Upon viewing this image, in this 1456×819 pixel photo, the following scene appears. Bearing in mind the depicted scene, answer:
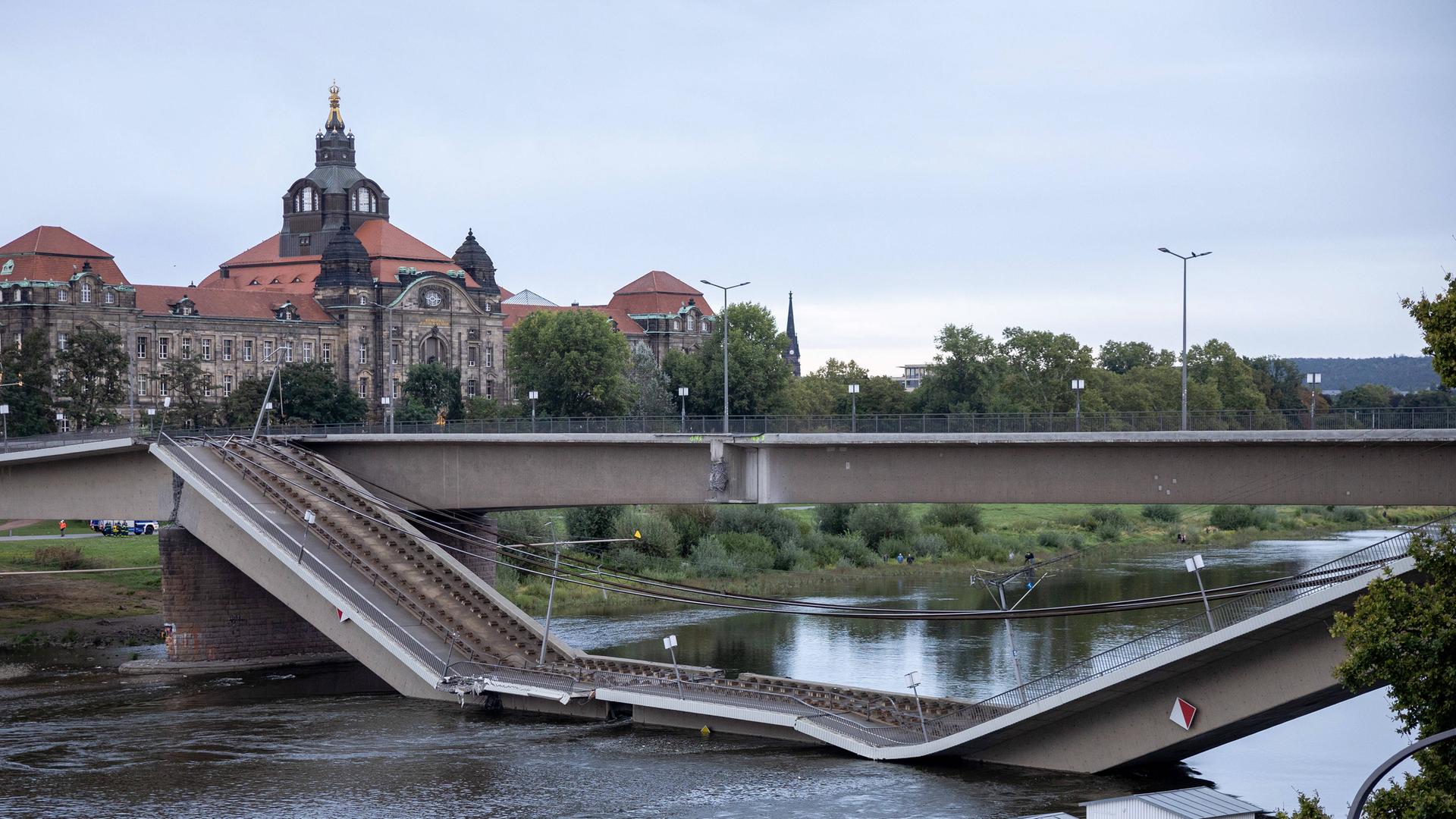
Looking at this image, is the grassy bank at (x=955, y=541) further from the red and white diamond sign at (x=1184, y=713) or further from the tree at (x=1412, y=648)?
the tree at (x=1412, y=648)

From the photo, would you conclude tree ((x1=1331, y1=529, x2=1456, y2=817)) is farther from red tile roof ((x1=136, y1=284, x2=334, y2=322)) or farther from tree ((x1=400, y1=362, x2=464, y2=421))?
red tile roof ((x1=136, y1=284, x2=334, y2=322))

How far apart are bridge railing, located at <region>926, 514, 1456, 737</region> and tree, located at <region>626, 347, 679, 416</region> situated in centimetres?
8535

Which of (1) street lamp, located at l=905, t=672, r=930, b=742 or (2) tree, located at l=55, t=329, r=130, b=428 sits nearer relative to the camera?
(1) street lamp, located at l=905, t=672, r=930, b=742

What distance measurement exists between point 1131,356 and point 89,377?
100m

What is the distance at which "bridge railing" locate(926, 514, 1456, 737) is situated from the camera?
29078 millimetres

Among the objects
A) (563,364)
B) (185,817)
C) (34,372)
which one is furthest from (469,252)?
(185,817)

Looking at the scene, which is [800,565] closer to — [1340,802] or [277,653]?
[277,653]

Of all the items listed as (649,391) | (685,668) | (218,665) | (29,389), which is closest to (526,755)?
(685,668)

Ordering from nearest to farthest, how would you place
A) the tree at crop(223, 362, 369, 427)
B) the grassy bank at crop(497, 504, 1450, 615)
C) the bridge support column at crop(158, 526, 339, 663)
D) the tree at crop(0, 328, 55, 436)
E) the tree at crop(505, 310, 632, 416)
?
the bridge support column at crop(158, 526, 339, 663) < the grassy bank at crop(497, 504, 1450, 615) < the tree at crop(0, 328, 55, 436) < the tree at crop(223, 362, 369, 427) < the tree at crop(505, 310, 632, 416)

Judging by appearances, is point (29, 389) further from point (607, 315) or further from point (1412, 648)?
point (1412, 648)

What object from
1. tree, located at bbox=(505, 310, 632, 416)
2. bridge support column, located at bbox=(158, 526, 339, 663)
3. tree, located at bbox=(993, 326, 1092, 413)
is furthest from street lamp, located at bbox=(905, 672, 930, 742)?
tree, located at bbox=(505, 310, 632, 416)

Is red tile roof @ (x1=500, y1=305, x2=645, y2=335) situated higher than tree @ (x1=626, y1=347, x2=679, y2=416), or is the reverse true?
red tile roof @ (x1=500, y1=305, x2=645, y2=335)

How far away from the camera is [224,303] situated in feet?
496

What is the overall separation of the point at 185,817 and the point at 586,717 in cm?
1215
